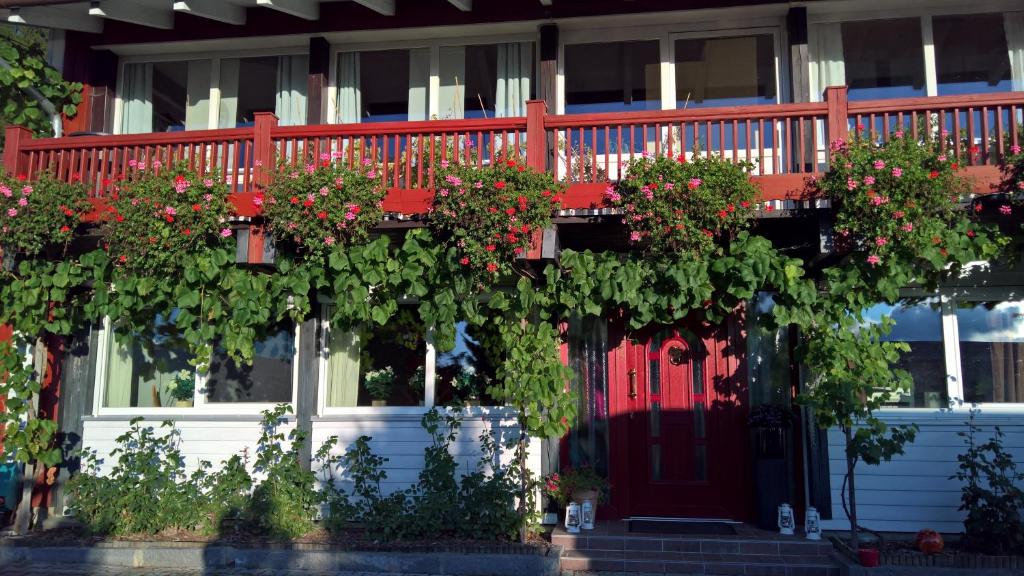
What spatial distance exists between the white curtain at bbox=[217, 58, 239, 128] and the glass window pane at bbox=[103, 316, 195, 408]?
8.54ft

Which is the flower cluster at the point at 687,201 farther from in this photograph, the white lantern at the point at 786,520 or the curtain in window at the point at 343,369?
the curtain in window at the point at 343,369

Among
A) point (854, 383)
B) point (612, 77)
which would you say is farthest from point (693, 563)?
point (612, 77)

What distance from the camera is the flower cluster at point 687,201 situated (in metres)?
6.61

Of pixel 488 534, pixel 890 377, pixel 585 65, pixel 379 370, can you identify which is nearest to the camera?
pixel 890 377

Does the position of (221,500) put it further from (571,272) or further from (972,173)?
(972,173)

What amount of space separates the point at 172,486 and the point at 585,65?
21.0 feet

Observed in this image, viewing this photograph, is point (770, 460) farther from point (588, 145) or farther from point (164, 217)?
point (164, 217)

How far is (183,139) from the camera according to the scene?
8023 millimetres

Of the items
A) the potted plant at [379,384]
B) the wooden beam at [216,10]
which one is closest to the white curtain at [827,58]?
A: the potted plant at [379,384]

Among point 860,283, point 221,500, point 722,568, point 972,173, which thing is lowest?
point 722,568

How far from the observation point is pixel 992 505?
6586 millimetres

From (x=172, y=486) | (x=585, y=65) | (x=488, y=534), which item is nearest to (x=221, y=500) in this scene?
(x=172, y=486)

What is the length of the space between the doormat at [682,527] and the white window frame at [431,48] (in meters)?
4.96

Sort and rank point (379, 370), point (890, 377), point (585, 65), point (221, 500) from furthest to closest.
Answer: point (585, 65) → point (379, 370) → point (221, 500) → point (890, 377)
